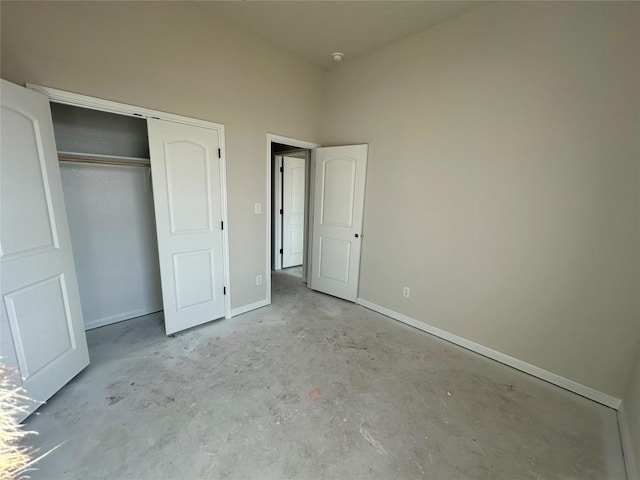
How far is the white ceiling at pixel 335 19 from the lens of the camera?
7.55 feet

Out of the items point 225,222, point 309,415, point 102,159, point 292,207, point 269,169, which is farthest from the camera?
point 292,207

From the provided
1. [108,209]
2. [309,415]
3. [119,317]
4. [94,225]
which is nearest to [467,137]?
[309,415]

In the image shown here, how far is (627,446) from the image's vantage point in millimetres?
1635

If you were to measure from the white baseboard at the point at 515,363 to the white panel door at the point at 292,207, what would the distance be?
7.56 ft

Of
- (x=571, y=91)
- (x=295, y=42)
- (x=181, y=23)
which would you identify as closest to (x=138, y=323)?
(x=181, y=23)

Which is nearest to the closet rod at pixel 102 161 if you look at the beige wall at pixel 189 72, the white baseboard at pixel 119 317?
the beige wall at pixel 189 72

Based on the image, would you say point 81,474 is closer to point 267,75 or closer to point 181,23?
point 181,23

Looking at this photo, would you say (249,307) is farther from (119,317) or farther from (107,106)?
(107,106)

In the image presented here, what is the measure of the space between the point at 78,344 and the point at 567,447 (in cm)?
338

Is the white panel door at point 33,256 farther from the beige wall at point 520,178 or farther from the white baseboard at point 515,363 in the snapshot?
the white baseboard at point 515,363

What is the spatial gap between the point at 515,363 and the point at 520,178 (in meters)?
1.58

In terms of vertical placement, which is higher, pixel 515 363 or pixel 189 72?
pixel 189 72

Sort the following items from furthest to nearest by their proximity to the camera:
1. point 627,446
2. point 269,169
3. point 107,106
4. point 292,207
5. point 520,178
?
point 292,207 → point 269,169 → point 520,178 → point 107,106 → point 627,446

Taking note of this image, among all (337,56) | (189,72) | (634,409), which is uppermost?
(337,56)
